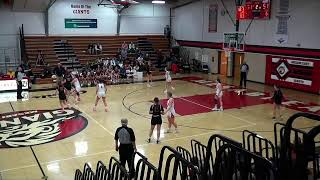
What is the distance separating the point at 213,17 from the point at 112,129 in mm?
18585

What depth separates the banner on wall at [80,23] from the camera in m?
30.0

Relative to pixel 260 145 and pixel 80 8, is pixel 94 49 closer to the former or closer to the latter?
pixel 80 8

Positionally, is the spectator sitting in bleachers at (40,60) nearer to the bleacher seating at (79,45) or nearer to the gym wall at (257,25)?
the bleacher seating at (79,45)

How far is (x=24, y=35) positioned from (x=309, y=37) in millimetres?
21739

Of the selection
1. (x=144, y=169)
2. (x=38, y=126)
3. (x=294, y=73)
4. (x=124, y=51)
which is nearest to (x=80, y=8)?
(x=124, y=51)

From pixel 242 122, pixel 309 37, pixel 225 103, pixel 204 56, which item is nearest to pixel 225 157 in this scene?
pixel 242 122

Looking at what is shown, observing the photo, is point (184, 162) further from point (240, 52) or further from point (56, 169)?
point (240, 52)

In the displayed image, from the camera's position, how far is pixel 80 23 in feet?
100

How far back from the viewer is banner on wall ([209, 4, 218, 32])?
29.1 m

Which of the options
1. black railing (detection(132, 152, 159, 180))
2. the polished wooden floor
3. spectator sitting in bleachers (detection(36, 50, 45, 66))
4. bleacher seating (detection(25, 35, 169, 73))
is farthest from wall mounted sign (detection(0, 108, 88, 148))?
bleacher seating (detection(25, 35, 169, 73))

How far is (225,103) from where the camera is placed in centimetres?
1842

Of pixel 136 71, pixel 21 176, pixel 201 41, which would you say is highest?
pixel 201 41

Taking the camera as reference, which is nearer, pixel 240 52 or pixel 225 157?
pixel 225 157

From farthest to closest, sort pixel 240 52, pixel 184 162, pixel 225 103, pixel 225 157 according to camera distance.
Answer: pixel 240 52 < pixel 225 103 < pixel 225 157 < pixel 184 162
